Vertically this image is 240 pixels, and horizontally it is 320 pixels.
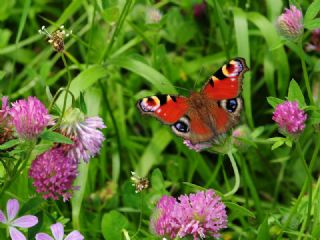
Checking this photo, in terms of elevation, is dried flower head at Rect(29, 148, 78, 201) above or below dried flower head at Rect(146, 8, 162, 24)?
below

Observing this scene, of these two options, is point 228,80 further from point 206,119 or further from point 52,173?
point 52,173

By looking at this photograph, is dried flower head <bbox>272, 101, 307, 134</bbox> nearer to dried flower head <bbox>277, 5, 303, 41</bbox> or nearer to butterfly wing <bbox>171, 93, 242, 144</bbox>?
butterfly wing <bbox>171, 93, 242, 144</bbox>

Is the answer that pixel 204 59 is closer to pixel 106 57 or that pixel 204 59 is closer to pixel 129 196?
pixel 106 57

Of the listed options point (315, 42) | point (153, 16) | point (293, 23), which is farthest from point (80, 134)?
point (315, 42)

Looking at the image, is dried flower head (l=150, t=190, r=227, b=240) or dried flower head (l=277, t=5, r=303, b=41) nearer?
dried flower head (l=150, t=190, r=227, b=240)

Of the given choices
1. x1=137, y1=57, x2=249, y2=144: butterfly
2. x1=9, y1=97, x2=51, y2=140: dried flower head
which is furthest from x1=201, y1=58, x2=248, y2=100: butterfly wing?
x1=9, y1=97, x2=51, y2=140: dried flower head

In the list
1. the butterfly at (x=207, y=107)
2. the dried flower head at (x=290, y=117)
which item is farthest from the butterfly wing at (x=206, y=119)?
the dried flower head at (x=290, y=117)

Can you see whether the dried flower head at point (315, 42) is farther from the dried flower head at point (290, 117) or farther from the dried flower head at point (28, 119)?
the dried flower head at point (28, 119)
